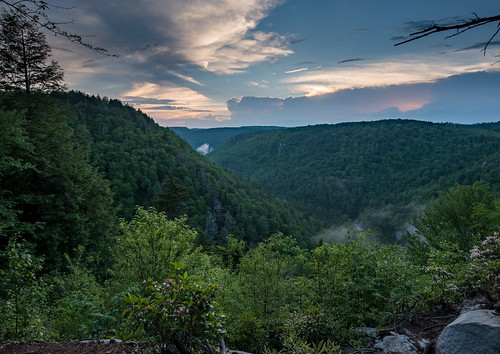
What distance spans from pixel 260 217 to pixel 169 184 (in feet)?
166

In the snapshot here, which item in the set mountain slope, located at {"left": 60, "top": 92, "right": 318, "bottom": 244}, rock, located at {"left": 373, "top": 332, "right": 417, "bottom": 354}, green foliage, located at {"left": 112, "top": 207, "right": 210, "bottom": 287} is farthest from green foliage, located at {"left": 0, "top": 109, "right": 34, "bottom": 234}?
mountain slope, located at {"left": 60, "top": 92, "right": 318, "bottom": 244}

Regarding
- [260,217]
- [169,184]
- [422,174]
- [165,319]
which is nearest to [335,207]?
[422,174]

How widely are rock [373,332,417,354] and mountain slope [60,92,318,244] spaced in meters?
52.5

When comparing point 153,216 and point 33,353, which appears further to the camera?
point 153,216

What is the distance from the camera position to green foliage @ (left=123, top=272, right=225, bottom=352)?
11.5ft

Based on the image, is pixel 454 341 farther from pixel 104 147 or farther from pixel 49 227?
pixel 104 147

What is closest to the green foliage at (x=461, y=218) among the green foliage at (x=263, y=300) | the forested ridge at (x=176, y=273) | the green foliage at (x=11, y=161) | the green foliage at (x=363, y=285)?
the forested ridge at (x=176, y=273)

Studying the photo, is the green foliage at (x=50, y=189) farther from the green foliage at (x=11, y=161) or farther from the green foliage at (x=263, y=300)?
the green foliage at (x=263, y=300)

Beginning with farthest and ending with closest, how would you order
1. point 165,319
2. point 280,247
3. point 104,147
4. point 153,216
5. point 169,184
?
point 104,147 < point 169,184 < point 280,247 < point 153,216 < point 165,319

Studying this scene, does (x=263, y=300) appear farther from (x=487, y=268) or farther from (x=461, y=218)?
(x=461, y=218)

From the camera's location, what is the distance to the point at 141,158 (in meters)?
79.2

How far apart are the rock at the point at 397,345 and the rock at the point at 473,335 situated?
2.82ft

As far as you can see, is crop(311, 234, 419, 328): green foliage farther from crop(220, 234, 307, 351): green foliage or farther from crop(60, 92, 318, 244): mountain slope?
crop(60, 92, 318, 244): mountain slope

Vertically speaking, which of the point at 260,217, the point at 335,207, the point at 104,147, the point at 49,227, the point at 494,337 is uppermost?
the point at 104,147
